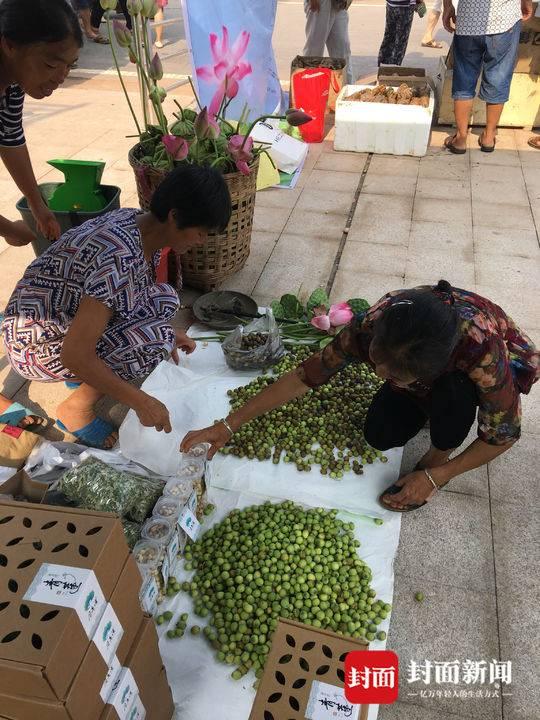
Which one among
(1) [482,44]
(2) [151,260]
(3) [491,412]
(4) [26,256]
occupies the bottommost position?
(4) [26,256]

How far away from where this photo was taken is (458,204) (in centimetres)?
475

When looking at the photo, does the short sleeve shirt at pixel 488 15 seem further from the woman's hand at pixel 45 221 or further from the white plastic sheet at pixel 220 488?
the woman's hand at pixel 45 221


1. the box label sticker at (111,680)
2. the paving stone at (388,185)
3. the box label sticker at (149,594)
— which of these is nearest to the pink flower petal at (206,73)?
the paving stone at (388,185)

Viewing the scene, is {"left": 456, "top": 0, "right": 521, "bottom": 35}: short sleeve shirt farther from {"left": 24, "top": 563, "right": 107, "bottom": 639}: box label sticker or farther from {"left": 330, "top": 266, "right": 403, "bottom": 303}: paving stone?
{"left": 24, "top": 563, "right": 107, "bottom": 639}: box label sticker

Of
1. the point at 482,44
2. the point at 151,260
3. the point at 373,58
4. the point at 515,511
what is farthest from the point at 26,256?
the point at 373,58

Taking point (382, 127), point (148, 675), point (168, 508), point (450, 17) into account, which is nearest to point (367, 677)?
point (148, 675)

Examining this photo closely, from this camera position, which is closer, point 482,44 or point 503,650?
point 503,650

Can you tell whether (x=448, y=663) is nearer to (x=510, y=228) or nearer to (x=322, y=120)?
(x=510, y=228)

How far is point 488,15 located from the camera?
470cm

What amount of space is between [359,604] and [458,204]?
3.82 m

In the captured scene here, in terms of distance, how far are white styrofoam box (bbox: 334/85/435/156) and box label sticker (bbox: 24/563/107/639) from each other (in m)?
5.28

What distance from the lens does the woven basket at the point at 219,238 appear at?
10.6 ft

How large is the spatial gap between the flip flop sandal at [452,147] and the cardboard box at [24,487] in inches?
205

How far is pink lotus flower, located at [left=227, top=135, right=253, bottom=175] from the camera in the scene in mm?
3113
